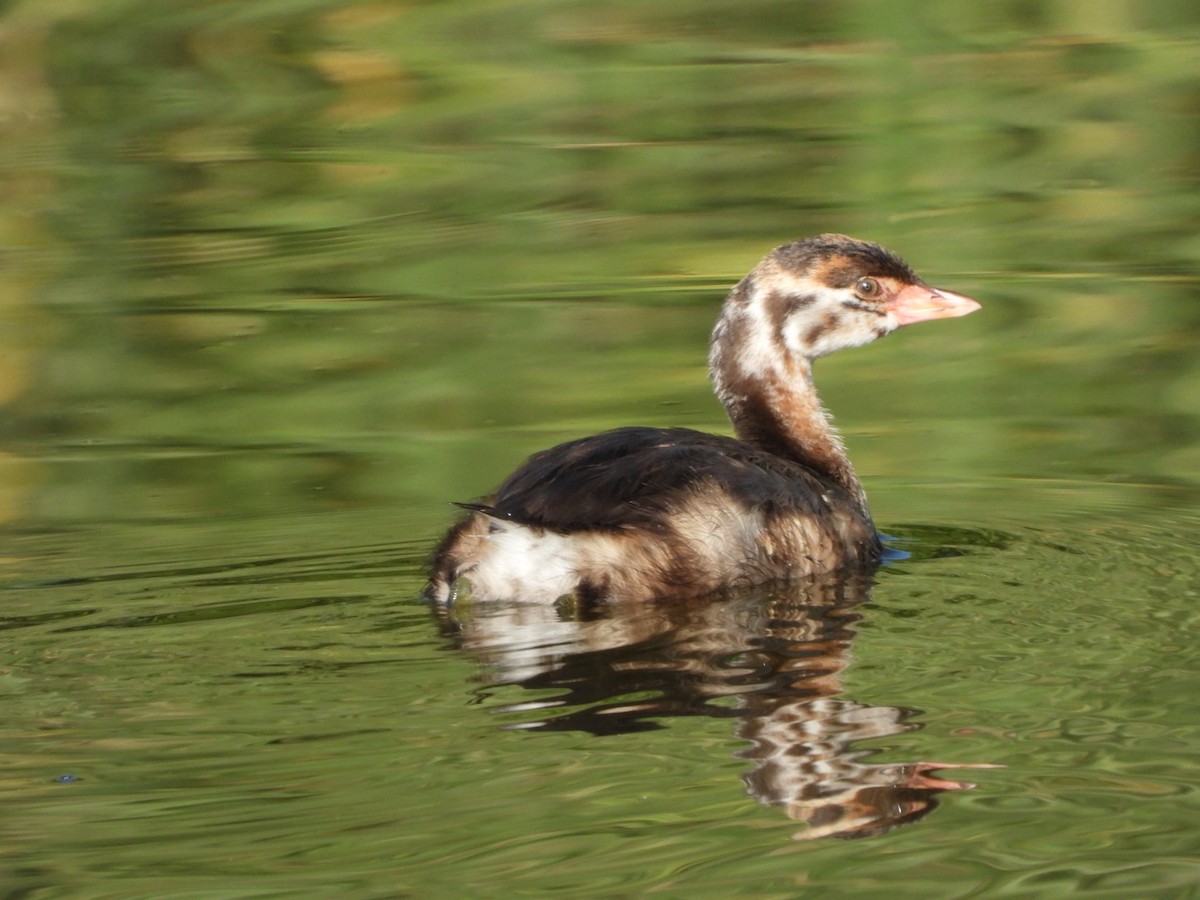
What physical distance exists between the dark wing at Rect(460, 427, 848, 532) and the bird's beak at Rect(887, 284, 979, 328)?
50.3 inches

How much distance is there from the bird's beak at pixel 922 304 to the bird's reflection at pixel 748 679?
1.40 metres

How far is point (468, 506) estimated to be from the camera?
573 cm

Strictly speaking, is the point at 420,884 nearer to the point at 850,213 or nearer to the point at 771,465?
the point at 771,465

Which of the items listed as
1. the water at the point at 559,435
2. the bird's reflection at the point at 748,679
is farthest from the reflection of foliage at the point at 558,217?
the bird's reflection at the point at 748,679

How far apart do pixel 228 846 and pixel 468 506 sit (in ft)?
5.68

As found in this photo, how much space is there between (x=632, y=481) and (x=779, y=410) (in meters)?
1.51

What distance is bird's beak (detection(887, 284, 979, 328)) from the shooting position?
7.36 meters

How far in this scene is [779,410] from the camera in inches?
286

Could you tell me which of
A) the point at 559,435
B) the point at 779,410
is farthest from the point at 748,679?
the point at 559,435

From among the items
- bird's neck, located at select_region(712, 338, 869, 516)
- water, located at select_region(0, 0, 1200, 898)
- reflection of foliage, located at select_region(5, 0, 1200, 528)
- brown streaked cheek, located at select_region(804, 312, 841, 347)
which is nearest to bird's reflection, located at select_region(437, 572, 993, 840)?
water, located at select_region(0, 0, 1200, 898)

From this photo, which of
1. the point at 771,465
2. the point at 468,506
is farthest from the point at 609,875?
the point at 771,465

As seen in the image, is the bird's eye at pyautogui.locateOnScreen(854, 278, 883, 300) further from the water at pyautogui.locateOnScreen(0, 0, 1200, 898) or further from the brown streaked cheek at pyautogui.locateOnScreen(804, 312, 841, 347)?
the water at pyautogui.locateOnScreen(0, 0, 1200, 898)

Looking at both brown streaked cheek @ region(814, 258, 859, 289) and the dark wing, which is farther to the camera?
brown streaked cheek @ region(814, 258, 859, 289)

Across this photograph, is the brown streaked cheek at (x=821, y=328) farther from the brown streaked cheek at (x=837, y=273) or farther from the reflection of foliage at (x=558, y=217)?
the reflection of foliage at (x=558, y=217)
